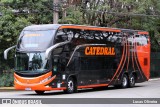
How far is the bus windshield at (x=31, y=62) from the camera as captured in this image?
933 inches

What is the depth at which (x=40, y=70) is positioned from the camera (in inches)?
933

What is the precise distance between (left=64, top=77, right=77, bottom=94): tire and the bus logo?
2.06 meters

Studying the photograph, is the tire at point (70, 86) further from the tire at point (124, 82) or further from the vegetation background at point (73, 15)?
the vegetation background at point (73, 15)

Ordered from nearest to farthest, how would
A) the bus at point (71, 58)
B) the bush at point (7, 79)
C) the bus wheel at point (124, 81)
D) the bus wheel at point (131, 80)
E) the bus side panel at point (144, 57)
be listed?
the bus at point (71, 58) < the bus wheel at point (124, 81) < the bus wheel at point (131, 80) < the bus side panel at point (144, 57) < the bush at point (7, 79)

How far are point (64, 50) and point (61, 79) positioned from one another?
161 cm

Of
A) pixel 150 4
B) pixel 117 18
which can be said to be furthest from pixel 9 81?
pixel 150 4

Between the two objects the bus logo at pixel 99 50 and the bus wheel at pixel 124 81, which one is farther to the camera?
the bus wheel at pixel 124 81

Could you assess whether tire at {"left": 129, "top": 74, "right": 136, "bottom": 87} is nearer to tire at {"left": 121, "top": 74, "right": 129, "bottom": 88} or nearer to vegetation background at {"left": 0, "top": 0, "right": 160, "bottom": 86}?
tire at {"left": 121, "top": 74, "right": 129, "bottom": 88}

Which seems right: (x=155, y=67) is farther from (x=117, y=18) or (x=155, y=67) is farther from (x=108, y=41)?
(x=108, y=41)

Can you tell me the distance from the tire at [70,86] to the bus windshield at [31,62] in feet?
6.24

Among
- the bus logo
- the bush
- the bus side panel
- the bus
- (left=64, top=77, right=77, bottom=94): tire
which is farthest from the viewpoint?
the bush

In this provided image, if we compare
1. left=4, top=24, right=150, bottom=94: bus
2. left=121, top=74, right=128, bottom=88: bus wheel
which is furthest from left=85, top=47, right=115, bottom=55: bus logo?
left=121, top=74, right=128, bottom=88: bus wheel

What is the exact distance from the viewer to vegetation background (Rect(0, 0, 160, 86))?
33.0 m

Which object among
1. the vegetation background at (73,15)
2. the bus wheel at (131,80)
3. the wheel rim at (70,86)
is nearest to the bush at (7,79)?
the vegetation background at (73,15)
